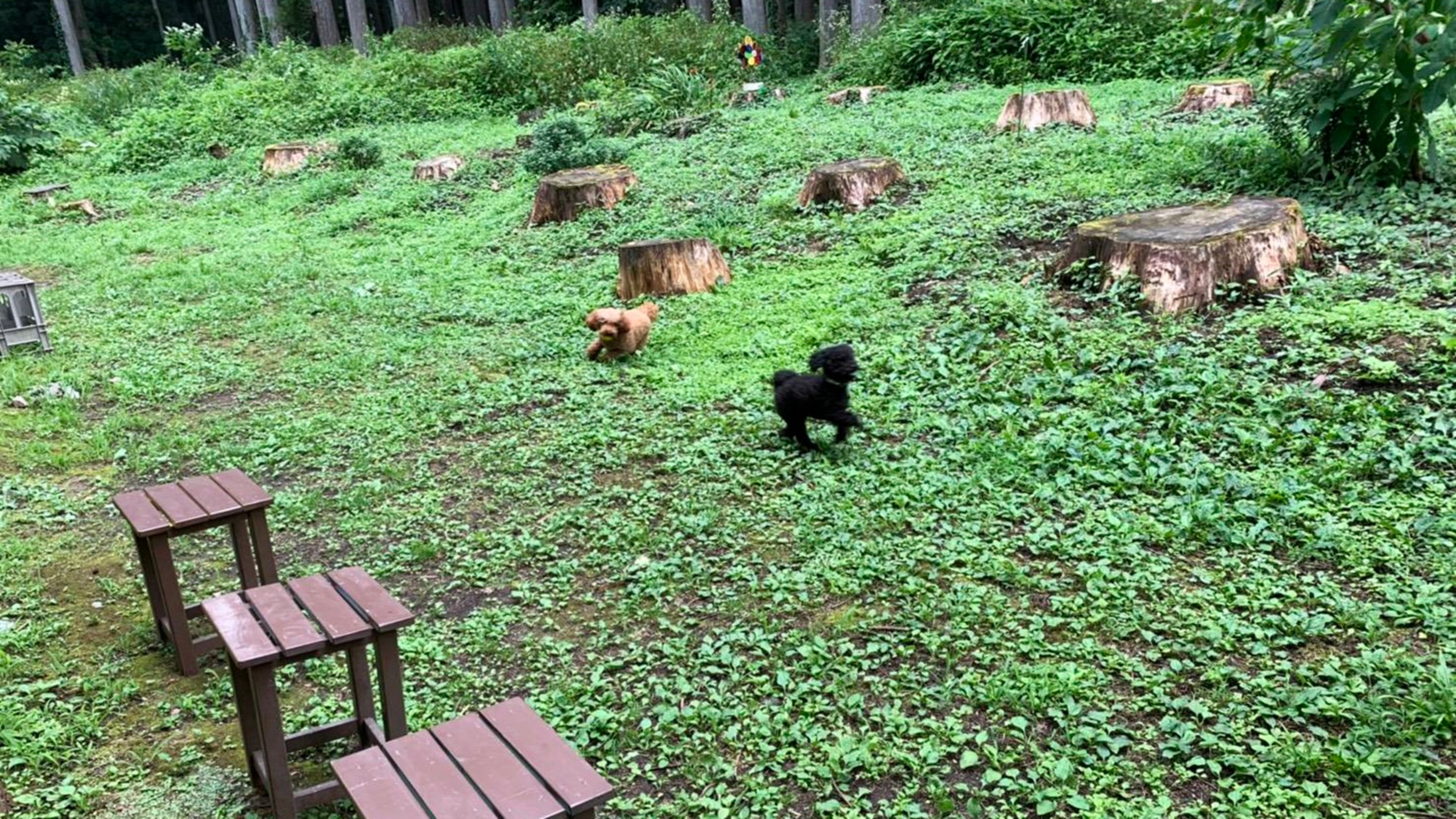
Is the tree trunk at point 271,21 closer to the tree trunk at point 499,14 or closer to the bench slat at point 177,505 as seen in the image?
the tree trunk at point 499,14

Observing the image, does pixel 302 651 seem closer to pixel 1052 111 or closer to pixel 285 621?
pixel 285 621

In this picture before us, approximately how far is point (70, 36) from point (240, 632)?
37815mm

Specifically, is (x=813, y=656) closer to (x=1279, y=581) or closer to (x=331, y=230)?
(x=1279, y=581)

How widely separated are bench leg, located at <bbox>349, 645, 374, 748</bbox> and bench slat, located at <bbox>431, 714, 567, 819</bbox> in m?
0.66

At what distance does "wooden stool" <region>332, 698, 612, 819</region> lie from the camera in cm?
221

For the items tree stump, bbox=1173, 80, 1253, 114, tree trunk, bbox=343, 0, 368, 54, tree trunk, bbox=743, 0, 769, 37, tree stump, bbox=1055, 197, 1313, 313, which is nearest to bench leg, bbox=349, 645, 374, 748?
tree stump, bbox=1055, 197, 1313, 313

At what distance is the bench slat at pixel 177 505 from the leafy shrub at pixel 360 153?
1107 centimetres

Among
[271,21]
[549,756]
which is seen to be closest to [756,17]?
[271,21]

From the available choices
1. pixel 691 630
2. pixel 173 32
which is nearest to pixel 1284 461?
pixel 691 630

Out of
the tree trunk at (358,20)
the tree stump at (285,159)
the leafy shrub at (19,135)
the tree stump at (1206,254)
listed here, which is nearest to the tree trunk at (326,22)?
the tree trunk at (358,20)

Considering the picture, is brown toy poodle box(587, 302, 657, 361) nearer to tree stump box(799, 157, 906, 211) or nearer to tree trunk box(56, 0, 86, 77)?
tree stump box(799, 157, 906, 211)

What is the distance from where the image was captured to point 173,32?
21.4 metres

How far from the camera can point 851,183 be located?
29.1 feet

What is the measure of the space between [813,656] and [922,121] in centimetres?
930
